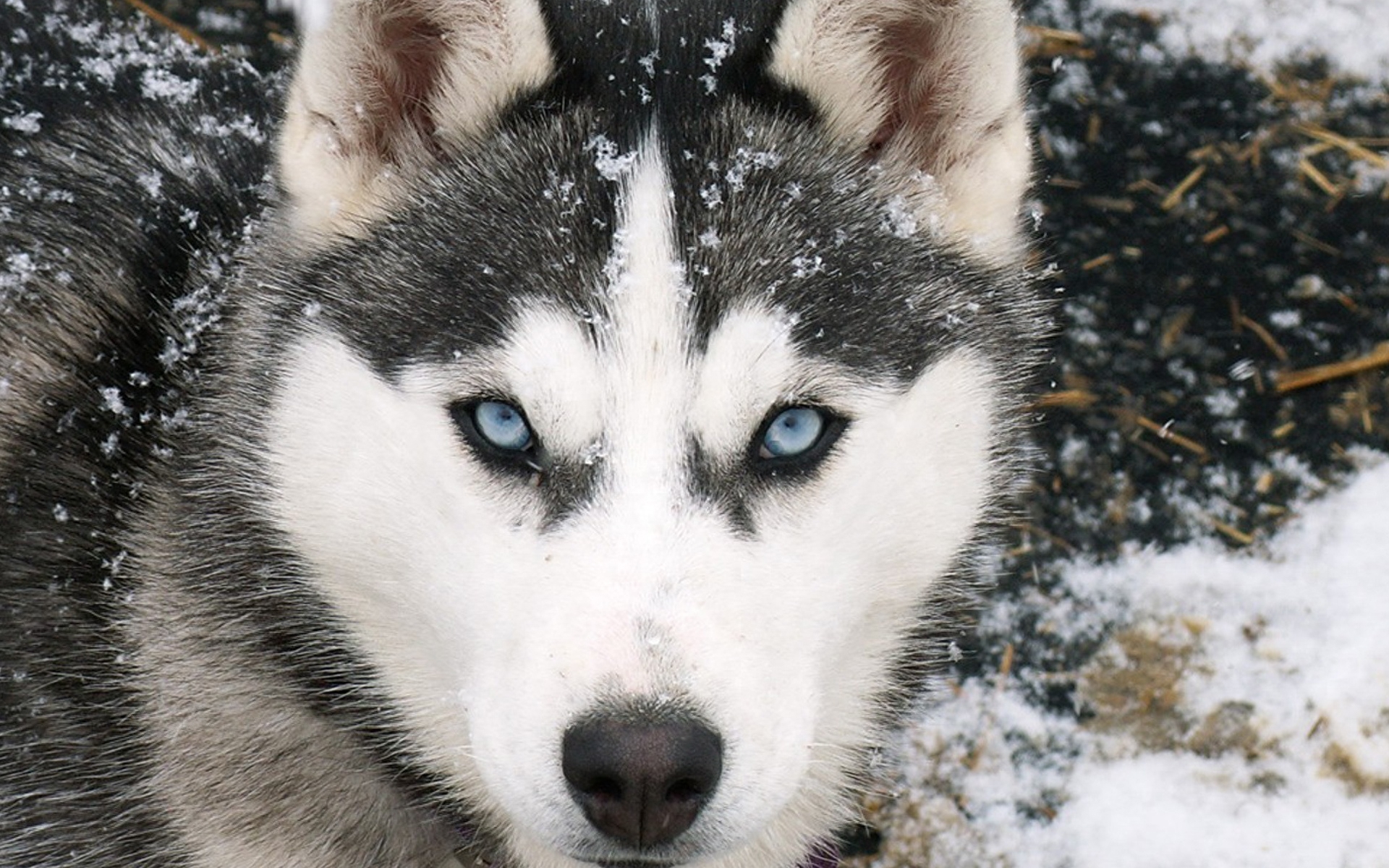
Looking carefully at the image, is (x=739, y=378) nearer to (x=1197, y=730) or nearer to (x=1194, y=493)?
(x=1197, y=730)

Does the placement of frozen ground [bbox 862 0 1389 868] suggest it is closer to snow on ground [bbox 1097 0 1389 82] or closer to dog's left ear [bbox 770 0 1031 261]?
snow on ground [bbox 1097 0 1389 82]

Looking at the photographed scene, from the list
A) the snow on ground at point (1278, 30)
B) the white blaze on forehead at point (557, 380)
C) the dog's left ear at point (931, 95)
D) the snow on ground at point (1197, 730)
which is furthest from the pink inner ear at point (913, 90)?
the snow on ground at point (1278, 30)

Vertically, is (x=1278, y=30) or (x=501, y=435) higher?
(x=501, y=435)

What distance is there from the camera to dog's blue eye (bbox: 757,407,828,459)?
7.28 ft

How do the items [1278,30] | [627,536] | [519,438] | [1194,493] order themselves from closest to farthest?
[627,536], [519,438], [1194,493], [1278,30]

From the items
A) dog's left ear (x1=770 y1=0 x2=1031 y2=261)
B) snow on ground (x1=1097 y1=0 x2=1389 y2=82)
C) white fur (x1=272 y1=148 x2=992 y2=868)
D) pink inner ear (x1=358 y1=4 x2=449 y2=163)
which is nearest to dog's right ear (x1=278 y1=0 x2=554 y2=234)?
pink inner ear (x1=358 y1=4 x2=449 y2=163)

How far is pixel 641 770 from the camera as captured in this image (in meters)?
1.94

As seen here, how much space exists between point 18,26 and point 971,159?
6.62 ft

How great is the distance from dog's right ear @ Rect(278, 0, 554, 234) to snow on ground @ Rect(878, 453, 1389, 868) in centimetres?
182

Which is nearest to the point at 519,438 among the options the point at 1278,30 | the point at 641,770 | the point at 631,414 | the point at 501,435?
the point at 501,435

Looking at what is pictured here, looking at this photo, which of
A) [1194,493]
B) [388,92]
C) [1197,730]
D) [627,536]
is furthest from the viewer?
[1194,493]

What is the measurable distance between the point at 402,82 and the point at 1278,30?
320cm

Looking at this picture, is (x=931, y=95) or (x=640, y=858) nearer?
(x=640, y=858)

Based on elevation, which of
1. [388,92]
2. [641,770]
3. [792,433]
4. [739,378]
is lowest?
[641,770]
